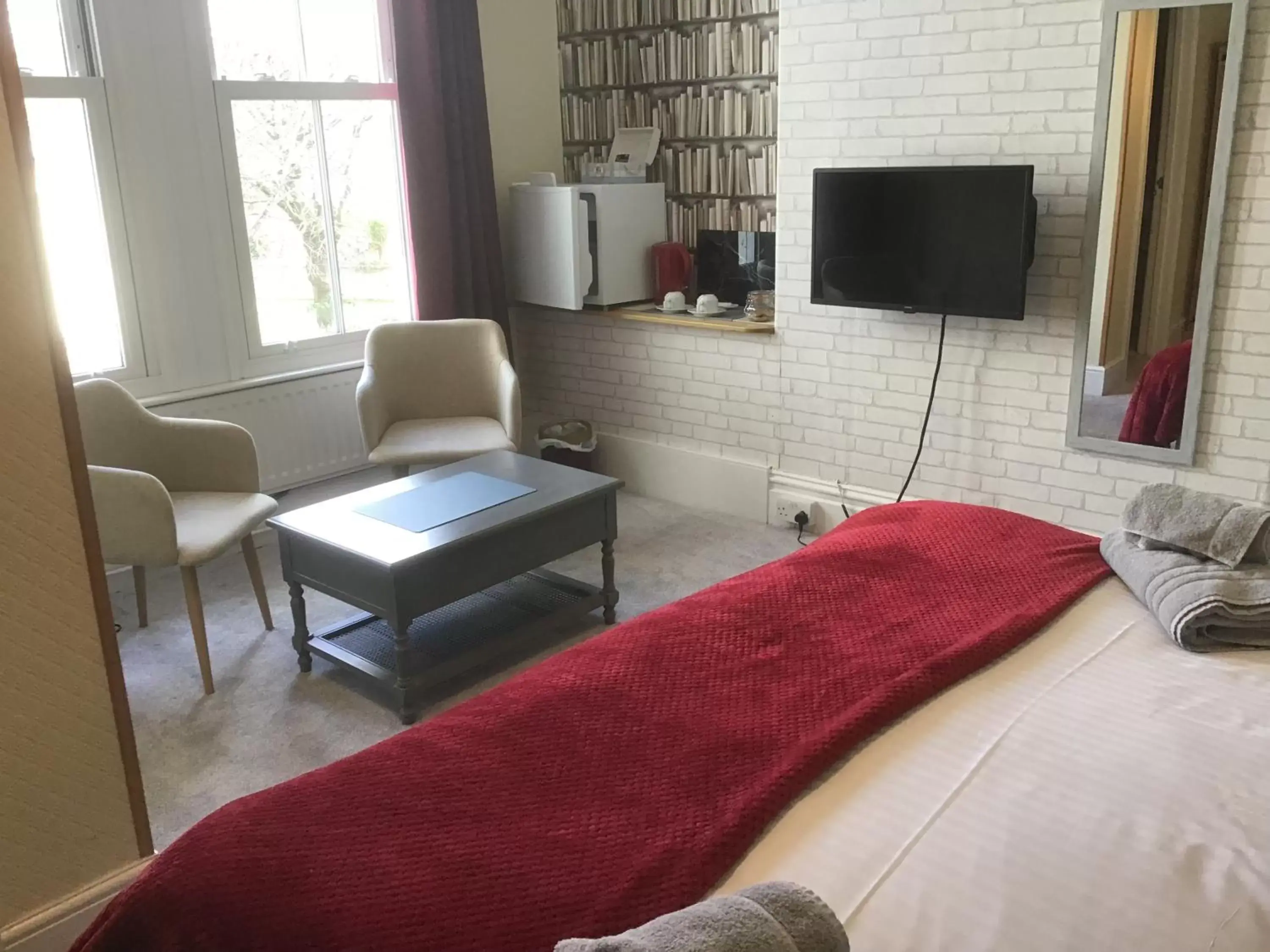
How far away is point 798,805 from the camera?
55.9 inches

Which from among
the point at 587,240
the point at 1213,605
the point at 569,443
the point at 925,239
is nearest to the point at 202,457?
the point at 569,443

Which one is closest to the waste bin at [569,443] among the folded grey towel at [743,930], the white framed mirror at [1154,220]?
the white framed mirror at [1154,220]

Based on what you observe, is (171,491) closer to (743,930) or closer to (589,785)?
(589,785)

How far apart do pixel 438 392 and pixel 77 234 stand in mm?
1407

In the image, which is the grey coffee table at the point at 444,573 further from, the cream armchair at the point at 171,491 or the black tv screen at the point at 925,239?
the black tv screen at the point at 925,239

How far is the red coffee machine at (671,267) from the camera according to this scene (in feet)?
15.1

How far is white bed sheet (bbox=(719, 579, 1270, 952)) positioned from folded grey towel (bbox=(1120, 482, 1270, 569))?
235 mm

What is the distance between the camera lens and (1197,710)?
1597 millimetres

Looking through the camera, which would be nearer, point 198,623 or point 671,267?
point 198,623

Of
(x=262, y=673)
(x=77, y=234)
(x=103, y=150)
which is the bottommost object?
(x=262, y=673)

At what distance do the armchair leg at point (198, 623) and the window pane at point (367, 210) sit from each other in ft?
5.67

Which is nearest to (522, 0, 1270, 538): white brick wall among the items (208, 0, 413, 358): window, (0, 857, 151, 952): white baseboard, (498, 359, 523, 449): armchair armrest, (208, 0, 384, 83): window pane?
(498, 359, 523, 449): armchair armrest

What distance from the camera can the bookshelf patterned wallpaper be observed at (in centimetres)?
425

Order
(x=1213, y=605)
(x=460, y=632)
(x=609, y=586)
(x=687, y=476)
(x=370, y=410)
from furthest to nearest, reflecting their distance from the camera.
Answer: (x=687, y=476) → (x=370, y=410) → (x=609, y=586) → (x=460, y=632) → (x=1213, y=605)
